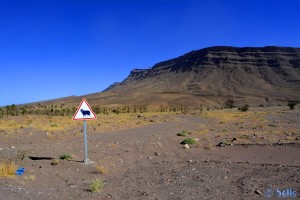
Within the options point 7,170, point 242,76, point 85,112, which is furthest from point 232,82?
point 7,170

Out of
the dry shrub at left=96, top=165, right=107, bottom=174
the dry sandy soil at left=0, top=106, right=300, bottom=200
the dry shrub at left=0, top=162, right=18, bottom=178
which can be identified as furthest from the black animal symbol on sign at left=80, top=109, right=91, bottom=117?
the dry shrub at left=0, top=162, right=18, bottom=178

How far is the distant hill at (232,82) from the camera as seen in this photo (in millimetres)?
140750

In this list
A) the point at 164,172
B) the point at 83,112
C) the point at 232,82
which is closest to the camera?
the point at 164,172

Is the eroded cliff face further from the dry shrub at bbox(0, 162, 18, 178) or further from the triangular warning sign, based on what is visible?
the dry shrub at bbox(0, 162, 18, 178)

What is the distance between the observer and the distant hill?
14075 cm

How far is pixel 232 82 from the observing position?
16650 centimetres

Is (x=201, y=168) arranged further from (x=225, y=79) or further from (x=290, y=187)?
(x=225, y=79)

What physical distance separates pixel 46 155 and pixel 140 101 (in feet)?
434

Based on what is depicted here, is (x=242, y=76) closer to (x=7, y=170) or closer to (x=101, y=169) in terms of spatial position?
(x=101, y=169)

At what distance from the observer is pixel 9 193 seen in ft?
27.8

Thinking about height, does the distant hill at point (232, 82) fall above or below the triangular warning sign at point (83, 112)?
above

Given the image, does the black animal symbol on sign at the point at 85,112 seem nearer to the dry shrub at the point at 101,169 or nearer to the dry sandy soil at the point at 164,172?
the dry sandy soil at the point at 164,172

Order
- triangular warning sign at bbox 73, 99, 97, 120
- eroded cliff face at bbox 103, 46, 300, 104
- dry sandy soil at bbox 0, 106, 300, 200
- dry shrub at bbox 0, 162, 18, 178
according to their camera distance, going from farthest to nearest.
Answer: eroded cliff face at bbox 103, 46, 300, 104, triangular warning sign at bbox 73, 99, 97, 120, dry shrub at bbox 0, 162, 18, 178, dry sandy soil at bbox 0, 106, 300, 200

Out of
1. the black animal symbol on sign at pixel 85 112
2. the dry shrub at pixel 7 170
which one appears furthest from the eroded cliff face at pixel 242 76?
the dry shrub at pixel 7 170
